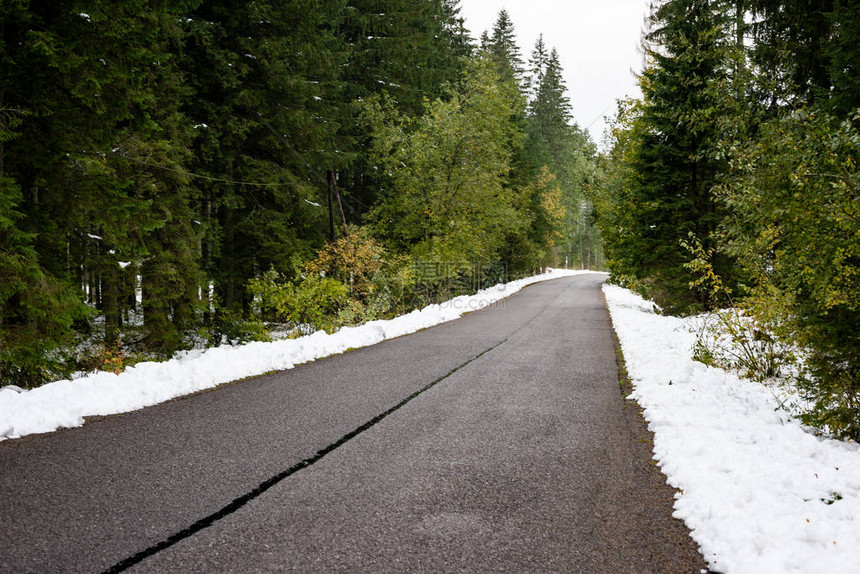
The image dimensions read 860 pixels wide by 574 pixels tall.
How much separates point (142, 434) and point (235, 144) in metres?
12.8

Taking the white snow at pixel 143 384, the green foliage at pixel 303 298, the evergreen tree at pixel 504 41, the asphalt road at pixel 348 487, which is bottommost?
the asphalt road at pixel 348 487

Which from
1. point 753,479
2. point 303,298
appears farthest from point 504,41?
point 753,479

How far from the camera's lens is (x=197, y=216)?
1416cm

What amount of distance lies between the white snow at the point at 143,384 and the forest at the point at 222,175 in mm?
1109

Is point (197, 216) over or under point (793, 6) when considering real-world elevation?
under

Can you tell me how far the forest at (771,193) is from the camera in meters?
A: 4.19

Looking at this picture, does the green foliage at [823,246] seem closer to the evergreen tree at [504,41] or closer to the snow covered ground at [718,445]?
the snow covered ground at [718,445]

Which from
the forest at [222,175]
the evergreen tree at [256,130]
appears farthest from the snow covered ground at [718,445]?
the evergreen tree at [256,130]

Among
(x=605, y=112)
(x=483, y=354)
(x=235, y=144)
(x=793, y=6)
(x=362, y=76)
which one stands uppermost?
(x=362, y=76)

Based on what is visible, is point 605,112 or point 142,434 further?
point 605,112

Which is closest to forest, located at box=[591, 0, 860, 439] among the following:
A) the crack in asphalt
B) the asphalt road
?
the asphalt road

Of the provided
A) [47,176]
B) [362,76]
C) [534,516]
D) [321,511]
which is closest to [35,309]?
[47,176]

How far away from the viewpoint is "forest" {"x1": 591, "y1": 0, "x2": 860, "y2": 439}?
419cm

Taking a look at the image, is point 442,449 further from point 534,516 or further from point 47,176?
point 47,176
